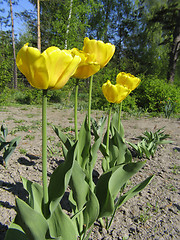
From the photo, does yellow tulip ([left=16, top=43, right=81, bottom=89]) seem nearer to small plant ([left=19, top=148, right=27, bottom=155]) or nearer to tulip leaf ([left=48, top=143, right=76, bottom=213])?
tulip leaf ([left=48, top=143, right=76, bottom=213])

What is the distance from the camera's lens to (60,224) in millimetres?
905

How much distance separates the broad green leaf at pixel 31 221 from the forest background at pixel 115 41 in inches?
260

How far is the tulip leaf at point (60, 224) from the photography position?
2.95 ft

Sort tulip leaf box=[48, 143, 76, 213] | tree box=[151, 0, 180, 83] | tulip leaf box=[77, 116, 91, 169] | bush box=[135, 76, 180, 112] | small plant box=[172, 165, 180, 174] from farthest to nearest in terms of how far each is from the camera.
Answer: tree box=[151, 0, 180, 83] < bush box=[135, 76, 180, 112] < small plant box=[172, 165, 180, 174] < tulip leaf box=[77, 116, 91, 169] < tulip leaf box=[48, 143, 76, 213]

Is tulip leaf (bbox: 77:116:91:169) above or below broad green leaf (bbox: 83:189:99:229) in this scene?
above

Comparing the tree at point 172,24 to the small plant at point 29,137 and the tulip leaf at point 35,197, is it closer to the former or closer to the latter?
the small plant at point 29,137

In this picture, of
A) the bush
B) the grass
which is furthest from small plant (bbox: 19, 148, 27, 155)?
the bush

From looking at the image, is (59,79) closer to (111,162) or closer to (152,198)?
(111,162)

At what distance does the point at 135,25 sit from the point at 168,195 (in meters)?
21.7

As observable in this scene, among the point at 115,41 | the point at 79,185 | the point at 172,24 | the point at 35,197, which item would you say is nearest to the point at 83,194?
the point at 79,185

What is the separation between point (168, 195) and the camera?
188 cm

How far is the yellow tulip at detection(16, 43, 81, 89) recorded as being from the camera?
69 cm

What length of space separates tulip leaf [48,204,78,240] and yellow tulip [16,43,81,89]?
558mm

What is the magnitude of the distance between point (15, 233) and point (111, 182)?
0.55m
